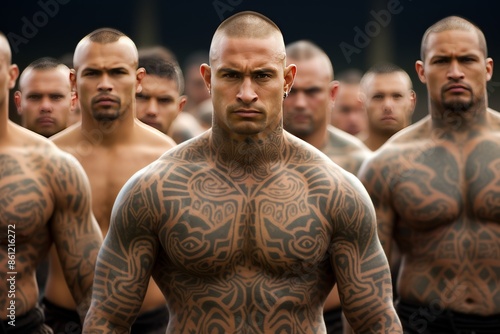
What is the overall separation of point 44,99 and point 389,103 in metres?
3.17

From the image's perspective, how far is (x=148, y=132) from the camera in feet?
28.7

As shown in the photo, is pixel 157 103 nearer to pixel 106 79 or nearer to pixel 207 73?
pixel 106 79

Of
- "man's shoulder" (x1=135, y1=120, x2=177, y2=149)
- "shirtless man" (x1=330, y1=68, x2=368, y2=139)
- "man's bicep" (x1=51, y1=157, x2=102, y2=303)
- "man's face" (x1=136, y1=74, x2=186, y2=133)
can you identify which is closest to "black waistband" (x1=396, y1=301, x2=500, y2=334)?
"man's bicep" (x1=51, y1=157, x2=102, y2=303)

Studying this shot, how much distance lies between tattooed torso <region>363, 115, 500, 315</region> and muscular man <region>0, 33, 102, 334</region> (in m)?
1.88

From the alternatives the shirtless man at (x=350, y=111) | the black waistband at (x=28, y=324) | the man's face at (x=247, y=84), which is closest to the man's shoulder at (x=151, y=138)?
the black waistband at (x=28, y=324)

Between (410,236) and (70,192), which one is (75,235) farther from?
(410,236)

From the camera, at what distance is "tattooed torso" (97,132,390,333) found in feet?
18.1

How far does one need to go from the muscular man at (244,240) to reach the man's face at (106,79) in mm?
2785

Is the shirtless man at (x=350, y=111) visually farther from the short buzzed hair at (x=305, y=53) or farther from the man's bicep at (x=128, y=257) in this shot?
the man's bicep at (x=128, y=257)

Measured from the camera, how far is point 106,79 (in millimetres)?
8398

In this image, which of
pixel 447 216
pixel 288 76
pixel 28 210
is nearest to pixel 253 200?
pixel 288 76

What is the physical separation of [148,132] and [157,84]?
1.44 meters

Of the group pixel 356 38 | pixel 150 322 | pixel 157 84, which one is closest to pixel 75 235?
pixel 150 322

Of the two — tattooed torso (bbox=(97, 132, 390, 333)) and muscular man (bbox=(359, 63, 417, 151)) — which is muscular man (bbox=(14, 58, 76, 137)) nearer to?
muscular man (bbox=(359, 63, 417, 151))
